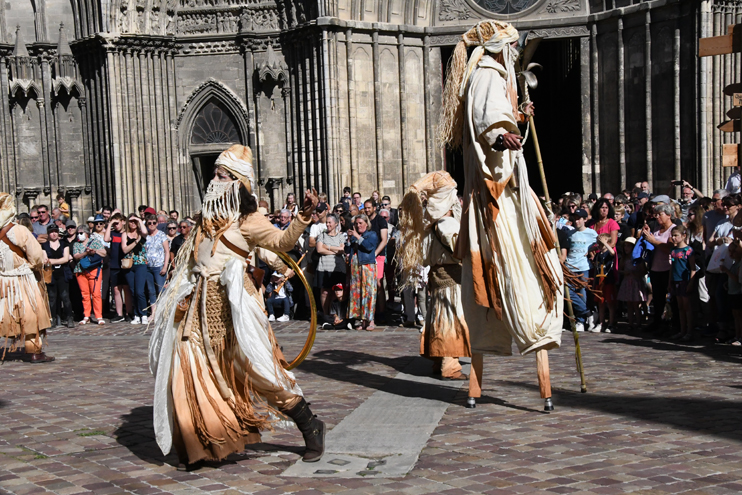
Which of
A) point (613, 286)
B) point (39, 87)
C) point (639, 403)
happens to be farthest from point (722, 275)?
point (39, 87)

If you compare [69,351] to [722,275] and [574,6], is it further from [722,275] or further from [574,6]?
[574,6]

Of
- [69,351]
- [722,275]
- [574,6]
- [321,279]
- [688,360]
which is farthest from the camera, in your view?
[574,6]

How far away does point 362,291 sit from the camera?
12523 mm

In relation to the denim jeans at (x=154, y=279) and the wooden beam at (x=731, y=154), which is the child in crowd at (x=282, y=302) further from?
the wooden beam at (x=731, y=154)

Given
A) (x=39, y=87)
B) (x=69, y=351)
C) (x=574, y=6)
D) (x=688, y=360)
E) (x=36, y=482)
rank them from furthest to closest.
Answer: (x=39, y=87), (x=574, y=6), (x=69, y=351), (x=688, y=360), (x=36, y=482)

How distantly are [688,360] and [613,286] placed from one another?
108 inches

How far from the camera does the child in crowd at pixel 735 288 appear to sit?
9.63 meters

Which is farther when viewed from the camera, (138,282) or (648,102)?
(648,102)

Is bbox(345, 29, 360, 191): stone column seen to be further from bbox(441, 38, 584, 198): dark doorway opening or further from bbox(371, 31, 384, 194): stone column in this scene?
bbox(441, 38, 584, 198): dark doorway opening

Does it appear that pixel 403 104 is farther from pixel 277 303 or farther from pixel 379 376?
pixel 379 376

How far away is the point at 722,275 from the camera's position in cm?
1023

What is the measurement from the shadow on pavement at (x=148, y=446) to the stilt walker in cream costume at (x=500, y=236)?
1.65 metres

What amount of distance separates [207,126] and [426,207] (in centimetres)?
1393

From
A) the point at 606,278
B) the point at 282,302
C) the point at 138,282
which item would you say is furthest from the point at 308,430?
the point at 138,282
